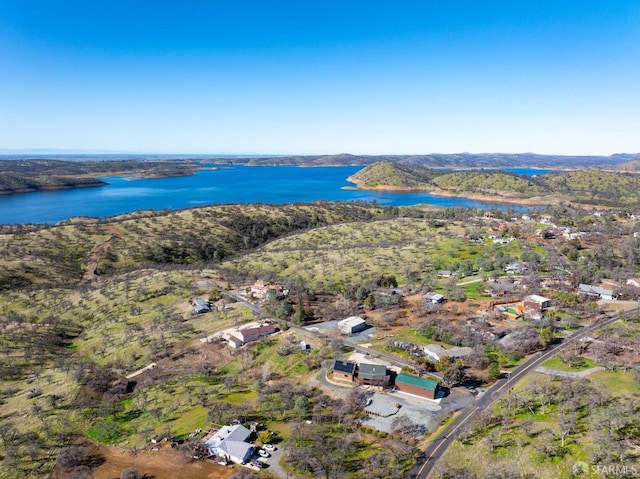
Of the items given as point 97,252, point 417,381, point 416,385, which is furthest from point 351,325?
point 97,252

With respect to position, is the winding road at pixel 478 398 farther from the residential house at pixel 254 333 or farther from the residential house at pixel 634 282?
the residential house at pixel 634 282

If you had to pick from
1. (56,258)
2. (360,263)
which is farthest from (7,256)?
(360,263)

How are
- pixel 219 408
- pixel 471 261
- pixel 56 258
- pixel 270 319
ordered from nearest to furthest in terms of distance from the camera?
pixel 219 408 < pixel 270 319 < pixel 471 261 < pixel 56 258

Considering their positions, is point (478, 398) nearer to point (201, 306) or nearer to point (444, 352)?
point (444, 352)

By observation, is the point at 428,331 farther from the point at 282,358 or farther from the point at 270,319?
the point at 270,319

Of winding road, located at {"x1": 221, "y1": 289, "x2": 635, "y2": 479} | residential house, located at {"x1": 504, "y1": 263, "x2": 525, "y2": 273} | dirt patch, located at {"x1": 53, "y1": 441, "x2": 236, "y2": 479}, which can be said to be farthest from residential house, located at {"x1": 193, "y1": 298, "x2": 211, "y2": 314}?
residential house, located at {"x1": 504, "y1": 263, "x2": 525, "y2": 273}

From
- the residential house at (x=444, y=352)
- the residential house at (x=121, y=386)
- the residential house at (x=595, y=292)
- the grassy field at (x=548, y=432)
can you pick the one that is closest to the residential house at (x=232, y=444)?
the grassy field at (x=548, y=432)
